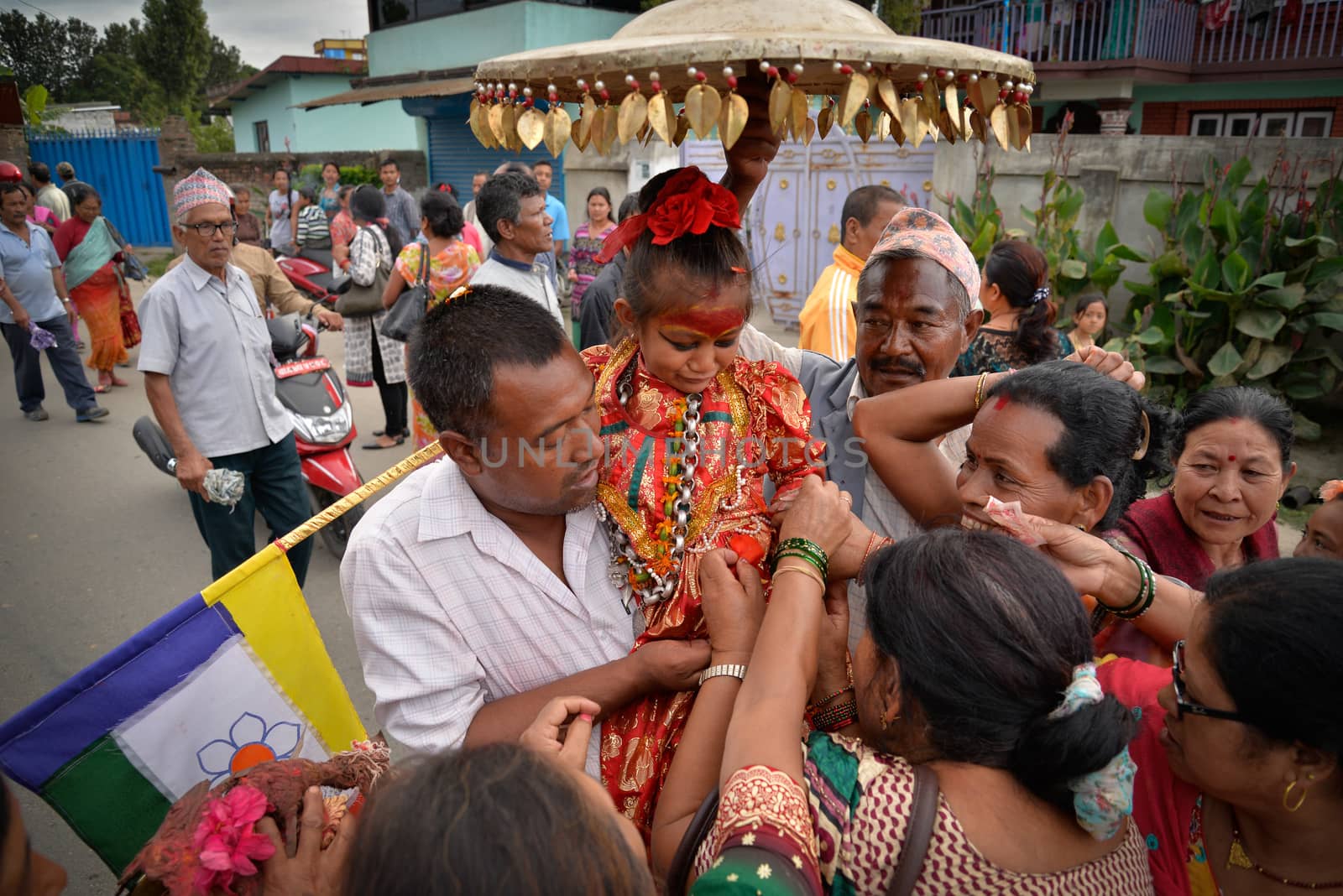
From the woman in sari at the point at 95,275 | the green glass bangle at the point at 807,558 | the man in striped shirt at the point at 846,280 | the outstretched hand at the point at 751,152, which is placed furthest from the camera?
the woman in sari at the point at 95,275

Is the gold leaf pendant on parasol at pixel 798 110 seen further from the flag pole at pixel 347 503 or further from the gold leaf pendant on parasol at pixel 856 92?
the flag pole at pixel 347 503

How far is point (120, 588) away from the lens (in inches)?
207

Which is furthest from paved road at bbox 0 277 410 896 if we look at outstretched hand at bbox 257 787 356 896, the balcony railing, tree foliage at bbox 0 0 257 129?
tree foliage at bbox 0 0 257 129

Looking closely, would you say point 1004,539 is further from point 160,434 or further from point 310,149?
point 310,149

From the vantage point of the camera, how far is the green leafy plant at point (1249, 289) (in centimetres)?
692

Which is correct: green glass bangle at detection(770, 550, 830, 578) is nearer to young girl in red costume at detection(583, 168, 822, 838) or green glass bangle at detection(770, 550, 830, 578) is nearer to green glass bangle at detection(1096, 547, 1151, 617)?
young girl in red costume at detection(583, 168, 822, 838)

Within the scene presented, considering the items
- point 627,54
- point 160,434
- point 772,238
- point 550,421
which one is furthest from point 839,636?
point 772,238

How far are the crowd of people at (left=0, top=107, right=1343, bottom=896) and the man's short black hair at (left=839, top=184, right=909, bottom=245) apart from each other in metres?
2.27

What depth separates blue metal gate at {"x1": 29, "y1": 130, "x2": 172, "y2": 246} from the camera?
21.6 meters

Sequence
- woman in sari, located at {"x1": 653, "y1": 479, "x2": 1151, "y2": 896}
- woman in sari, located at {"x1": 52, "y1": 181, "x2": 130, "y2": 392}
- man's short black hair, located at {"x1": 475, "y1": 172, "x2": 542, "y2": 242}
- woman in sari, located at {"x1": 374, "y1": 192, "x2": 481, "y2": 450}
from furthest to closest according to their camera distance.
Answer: woman in sari, located at {"x1": 52, "y1": 181, "x2": 130, "y2": 392}, woman in sari, located at {"x1": 374, "y1": 192, "x2": 481, "y2": 450}, man's short black hair, located at {"x1": 475, "y1": 172, "x2": 542, "y2": 242}, woman in sari, located at {"x1": 653, "y1": 479, "x2": 1151, "y2": 896}

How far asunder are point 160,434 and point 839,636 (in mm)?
5728

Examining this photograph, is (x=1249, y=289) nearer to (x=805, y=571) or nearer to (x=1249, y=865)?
(x=1249, y=865)

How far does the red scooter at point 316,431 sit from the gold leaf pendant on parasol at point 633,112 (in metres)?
4.62

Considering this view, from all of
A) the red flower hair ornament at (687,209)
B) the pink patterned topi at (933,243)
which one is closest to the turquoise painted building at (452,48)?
the pink patterned topi at (933,243)
